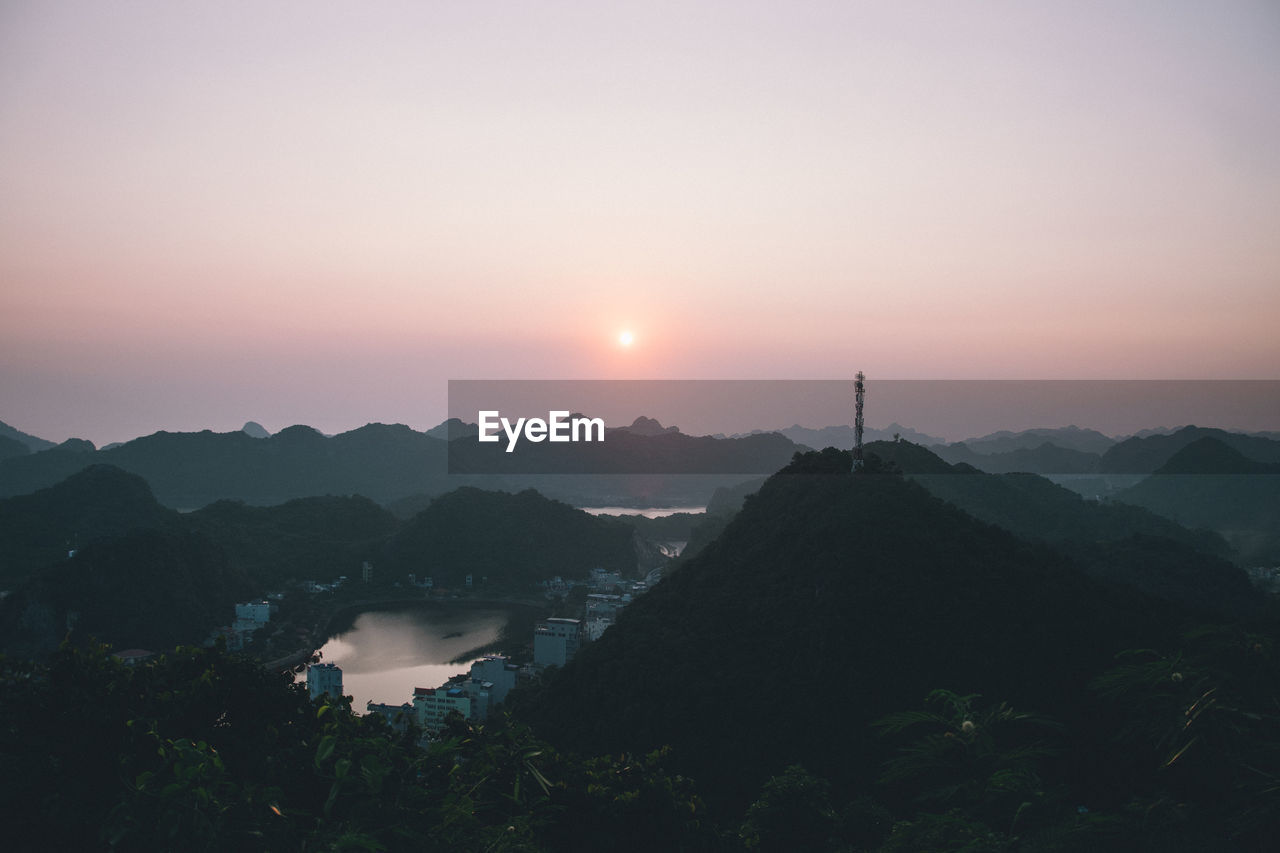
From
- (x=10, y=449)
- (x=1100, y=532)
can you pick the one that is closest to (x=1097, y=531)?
(x=1100, y=532)

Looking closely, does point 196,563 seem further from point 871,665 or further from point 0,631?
point 871,665

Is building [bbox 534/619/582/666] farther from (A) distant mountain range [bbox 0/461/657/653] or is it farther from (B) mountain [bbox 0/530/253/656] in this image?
(A) distant mountain range [bbox 0/461/657/653]

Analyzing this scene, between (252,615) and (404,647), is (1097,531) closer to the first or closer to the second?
(404,647)

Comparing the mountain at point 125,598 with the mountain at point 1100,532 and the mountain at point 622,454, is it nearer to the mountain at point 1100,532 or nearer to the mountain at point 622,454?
the mountain at point 1100,532

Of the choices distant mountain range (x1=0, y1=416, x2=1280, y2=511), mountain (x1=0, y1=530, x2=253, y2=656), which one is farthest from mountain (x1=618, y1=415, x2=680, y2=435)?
mountain (x1=0, y1=530, x2=253, y2=656)

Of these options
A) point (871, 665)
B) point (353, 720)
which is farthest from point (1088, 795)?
point (353, 720)

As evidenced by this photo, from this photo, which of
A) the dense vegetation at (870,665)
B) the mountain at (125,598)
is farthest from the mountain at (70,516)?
the dense vegetation at (870,665)
